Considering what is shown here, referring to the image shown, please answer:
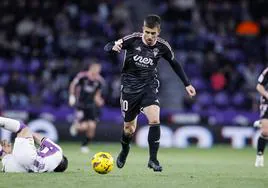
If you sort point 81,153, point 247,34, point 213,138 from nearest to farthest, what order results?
point 81,153
point 213,138
point 247,34

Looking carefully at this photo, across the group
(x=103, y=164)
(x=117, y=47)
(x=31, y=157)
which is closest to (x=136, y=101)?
(x=117, y=47)

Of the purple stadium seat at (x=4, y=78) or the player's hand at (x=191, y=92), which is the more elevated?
the purple stadium seat at (x=4, y=78)

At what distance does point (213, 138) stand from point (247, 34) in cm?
554

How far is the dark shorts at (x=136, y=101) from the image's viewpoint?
11.3 m

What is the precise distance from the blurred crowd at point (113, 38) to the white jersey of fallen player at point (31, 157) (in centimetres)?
1110

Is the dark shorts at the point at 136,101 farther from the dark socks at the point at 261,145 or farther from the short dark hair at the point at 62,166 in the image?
the dark socks at the point at 261,145

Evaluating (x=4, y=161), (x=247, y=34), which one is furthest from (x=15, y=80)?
(x=4, y=161)

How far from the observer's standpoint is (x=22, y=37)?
24.1m

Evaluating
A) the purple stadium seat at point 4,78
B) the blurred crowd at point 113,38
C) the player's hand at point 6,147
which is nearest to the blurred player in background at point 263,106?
the player's hand at point 6,147

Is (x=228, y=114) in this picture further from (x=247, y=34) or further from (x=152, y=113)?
(x=152, y=113)

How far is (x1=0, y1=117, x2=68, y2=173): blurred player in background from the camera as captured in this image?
10492 millimetres

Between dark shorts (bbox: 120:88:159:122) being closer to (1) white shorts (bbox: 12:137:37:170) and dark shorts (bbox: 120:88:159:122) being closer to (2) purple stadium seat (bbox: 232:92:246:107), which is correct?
(1) white shorts (bbox: 12:137:37:170)

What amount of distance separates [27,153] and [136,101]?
202 centimetres

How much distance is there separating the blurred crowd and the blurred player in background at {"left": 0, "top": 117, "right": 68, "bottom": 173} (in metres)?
11.1
